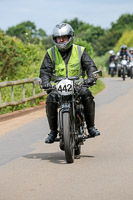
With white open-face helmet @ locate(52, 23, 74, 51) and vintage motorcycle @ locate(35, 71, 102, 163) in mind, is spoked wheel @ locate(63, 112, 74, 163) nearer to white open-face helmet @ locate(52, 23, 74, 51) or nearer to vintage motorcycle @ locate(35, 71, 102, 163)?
vintage motorcycle @ locate(35, 71, 102, 163)

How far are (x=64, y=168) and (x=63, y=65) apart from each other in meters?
1.56

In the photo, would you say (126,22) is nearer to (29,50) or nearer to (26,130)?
(29,50)

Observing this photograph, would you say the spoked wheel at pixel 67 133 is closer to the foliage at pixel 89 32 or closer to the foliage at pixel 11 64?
the foliage at pixel 11 64

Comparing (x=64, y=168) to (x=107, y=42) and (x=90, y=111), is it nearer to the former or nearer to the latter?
(x=90, y=111)

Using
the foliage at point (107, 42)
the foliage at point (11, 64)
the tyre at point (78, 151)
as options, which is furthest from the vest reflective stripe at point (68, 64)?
the foliage at point (107, 42)

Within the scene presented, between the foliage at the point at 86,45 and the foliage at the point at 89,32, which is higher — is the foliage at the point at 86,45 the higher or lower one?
the lower one

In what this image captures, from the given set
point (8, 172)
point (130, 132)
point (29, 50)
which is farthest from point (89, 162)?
point (29, 50)

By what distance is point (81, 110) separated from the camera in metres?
8.70

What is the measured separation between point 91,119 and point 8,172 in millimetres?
1696

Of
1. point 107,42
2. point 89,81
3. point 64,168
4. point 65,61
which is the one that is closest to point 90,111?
point 89,81

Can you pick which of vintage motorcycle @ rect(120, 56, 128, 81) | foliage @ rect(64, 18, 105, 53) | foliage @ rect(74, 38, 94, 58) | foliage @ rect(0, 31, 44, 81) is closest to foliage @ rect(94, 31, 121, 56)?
foliage @ rect(64, 18, 105, 53)

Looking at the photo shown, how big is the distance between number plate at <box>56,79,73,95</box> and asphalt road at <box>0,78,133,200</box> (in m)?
1.00

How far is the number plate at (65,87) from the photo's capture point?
8148 mm

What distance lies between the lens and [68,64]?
342 inches
